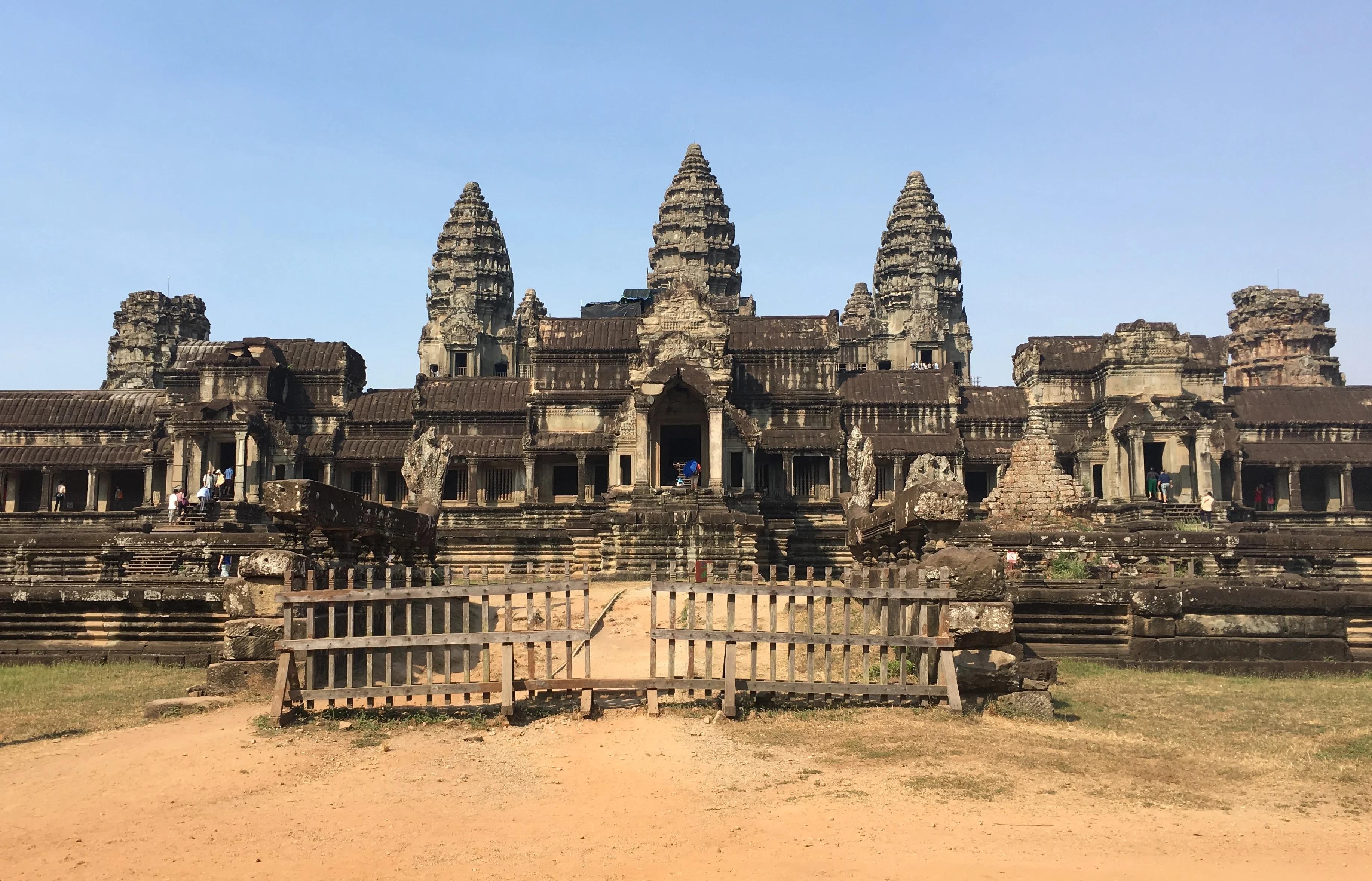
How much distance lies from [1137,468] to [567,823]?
3327 centimetres

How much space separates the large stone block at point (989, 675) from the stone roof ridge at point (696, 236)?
46.4 meters

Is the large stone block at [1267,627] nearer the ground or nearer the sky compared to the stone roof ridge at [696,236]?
nearer the ground

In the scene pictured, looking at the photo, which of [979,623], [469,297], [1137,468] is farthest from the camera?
[469,297]

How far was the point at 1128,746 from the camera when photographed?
781cm

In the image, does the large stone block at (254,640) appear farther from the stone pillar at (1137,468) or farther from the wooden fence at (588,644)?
the stone pillar at (1137,468)

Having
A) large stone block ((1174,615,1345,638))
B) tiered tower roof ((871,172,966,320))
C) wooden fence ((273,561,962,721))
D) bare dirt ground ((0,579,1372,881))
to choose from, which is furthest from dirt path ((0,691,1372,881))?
tiered tower roof ((871,172,966,320))

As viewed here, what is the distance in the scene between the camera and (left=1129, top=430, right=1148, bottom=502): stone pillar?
34.5 m

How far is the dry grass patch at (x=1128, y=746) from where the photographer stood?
657cm

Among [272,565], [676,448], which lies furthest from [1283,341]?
[272,565]

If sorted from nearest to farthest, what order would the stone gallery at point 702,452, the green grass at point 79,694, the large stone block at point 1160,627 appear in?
the green grass at point 79,694, the large stone block at point 1160,627, the stone gallery at point 702,452

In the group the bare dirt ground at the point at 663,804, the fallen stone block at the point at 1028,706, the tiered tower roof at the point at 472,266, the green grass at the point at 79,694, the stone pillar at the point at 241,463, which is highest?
the tiered tower roof at the point at 472,266

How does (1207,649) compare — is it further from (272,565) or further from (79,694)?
(79,694)

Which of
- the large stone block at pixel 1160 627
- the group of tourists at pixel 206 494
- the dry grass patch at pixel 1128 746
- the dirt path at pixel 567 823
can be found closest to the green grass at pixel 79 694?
the dirt path at pixel 567 823

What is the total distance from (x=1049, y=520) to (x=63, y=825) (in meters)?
18.6
